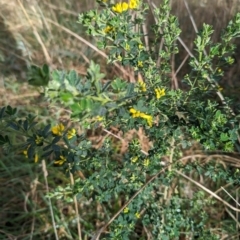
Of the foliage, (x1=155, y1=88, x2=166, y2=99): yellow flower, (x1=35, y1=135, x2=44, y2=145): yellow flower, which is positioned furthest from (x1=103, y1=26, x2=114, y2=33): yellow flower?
(x1=35, y1=135, x2=44, y2=145): yellow flower

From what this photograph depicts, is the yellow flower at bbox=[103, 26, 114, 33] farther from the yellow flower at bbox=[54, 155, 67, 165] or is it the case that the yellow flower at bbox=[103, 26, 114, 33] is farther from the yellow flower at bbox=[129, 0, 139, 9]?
the yellow flower at bbox=[54, 155, 67, 165]

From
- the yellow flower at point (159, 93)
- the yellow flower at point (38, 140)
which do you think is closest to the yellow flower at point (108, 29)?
the yellow flower at point (159, 93)

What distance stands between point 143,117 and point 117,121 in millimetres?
134

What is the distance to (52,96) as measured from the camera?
2.22 ft

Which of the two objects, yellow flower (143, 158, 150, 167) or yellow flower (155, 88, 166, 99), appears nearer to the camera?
yellow flower (155, 88, 166, 99)

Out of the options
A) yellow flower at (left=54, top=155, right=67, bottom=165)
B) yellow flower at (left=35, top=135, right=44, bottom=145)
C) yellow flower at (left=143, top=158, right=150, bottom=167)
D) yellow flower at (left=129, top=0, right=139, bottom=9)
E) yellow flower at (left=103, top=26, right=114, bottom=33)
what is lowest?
yellow flower at (left=143, top=158, right=150, bottom=167)

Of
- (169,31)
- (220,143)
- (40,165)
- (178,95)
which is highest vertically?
(169,31)

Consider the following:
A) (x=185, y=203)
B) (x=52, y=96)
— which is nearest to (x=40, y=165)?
(x=185, y=203)

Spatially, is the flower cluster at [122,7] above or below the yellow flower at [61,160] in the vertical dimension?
above

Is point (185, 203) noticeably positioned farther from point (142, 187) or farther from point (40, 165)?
point (40, 165)

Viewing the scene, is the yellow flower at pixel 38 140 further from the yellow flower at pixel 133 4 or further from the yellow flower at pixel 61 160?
the yellow flower at pixel 133 4

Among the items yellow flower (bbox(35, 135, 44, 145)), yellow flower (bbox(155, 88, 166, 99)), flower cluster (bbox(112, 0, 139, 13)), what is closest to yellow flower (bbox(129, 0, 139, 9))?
flower cluster (bbox(112, 0, 139, 13))

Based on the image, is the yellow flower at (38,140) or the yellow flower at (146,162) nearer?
the yellow flower at (38,140)

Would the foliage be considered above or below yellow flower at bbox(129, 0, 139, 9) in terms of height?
below
